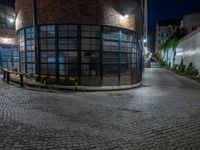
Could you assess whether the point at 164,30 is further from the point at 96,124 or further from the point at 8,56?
the point at 96,124

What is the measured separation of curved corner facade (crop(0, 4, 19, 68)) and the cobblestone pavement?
43.8 ft

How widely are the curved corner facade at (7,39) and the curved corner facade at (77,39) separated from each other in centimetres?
870

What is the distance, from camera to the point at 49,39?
11.8 meters

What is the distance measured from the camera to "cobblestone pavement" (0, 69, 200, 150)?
455 centimetres

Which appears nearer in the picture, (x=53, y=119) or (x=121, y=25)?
(x=53, y=119)

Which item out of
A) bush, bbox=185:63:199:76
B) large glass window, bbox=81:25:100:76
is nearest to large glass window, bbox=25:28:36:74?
large glass window, bbox=81:25:100:76

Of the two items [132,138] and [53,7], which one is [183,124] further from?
[53,7]

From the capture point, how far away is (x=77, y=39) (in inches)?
452

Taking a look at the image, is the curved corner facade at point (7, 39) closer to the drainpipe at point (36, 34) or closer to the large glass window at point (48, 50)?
the drainpipe at point (36, 34)

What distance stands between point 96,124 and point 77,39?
6761 millimetres

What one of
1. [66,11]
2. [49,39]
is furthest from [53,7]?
[49,39]

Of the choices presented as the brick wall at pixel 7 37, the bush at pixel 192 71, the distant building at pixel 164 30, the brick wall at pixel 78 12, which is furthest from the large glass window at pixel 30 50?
the distant building at pixel 164 30

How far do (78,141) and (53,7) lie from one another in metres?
9.11

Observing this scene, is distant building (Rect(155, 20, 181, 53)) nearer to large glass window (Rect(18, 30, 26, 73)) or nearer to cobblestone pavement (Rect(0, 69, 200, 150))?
large glass window (Rect(18, 30, 26, 73))
